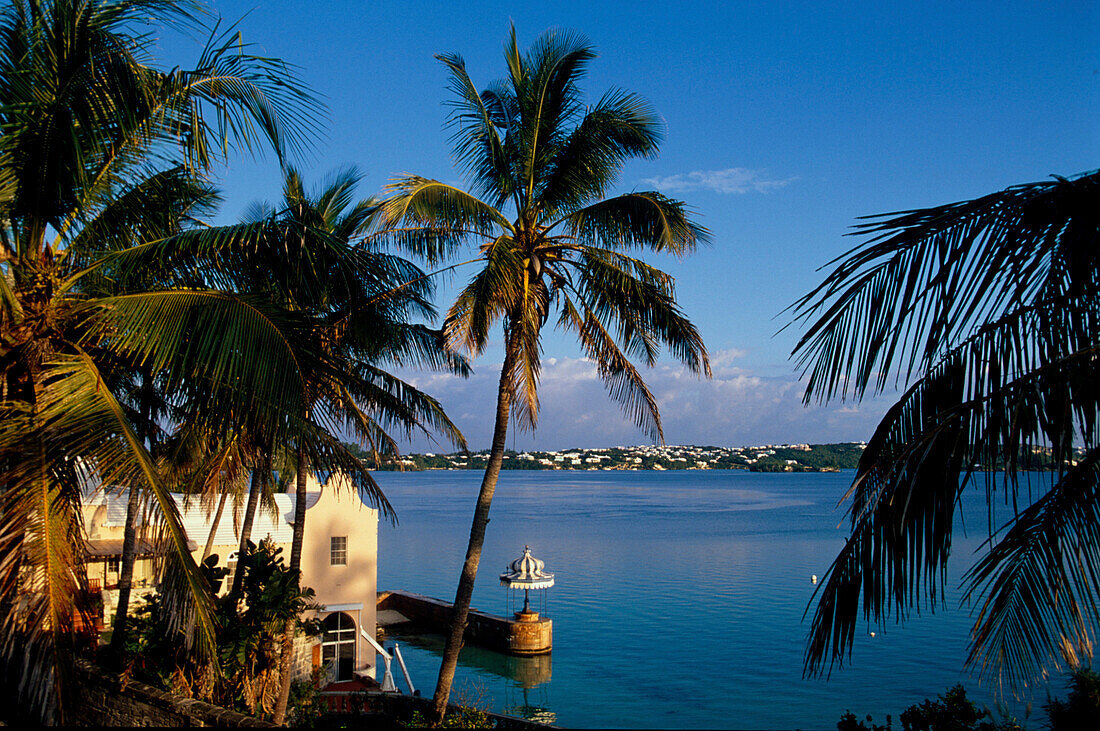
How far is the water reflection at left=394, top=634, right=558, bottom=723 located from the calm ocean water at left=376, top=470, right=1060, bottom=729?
3.2 inches

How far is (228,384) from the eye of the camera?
7363mm

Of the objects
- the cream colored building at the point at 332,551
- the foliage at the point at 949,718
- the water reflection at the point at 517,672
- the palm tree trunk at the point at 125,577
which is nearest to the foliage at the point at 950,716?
the foliage at the point at 949,718

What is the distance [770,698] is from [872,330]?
30.8m

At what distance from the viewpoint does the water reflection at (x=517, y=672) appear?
30266mm

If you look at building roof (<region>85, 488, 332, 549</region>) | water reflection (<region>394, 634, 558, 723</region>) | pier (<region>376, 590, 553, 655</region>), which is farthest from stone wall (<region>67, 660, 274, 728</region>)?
pier (<region>376, 590, 553, 655</region>)

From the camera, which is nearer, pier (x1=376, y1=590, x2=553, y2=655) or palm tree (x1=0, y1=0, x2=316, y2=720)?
palm tree (x1=0, y1=0, x2=316, y2=720)

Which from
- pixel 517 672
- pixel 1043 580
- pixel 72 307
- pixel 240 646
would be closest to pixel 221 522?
pixel 240 646

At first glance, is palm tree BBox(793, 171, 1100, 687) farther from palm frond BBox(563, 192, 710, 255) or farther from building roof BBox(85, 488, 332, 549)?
building roof BBox(85, 488, 332, 549)

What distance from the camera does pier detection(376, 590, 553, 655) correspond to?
36062 mm

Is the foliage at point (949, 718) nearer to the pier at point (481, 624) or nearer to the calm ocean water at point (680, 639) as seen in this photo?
the calm ocean water at point (680, 639)

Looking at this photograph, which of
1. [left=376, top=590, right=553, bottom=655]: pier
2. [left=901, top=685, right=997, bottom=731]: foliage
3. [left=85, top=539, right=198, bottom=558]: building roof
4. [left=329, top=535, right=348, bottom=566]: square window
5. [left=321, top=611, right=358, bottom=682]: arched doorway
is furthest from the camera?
[left=376, top=590, right=553, bottom=655]: pier

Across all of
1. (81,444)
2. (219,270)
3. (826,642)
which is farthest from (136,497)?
(826,642)

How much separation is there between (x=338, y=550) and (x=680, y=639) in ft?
71.3

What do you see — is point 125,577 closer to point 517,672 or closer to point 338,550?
point 338,550
